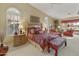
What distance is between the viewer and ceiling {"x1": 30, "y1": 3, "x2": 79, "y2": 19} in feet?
6.54

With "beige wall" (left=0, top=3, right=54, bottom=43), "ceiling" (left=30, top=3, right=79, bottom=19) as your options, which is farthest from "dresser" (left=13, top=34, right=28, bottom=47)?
"ceiling" (left=30, top=3, right=79, bottom=19)

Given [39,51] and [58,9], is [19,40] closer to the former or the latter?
[39,51]

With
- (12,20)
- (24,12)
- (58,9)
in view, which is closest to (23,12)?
(24,12)

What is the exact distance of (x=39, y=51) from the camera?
6.62ft

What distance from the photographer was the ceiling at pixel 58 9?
6.54ft

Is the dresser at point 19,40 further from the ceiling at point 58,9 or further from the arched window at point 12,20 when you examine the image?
the ceiling at point 58,9

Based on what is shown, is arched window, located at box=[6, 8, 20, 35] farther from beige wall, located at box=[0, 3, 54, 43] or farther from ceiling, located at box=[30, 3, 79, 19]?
ceiling, located at box=[30, 3, 79, 19]

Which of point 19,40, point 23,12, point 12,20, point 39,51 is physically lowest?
point 39,51

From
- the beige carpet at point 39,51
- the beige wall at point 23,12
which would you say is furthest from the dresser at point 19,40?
the beige wall at point 23,12

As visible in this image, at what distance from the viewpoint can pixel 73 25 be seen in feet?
6.57

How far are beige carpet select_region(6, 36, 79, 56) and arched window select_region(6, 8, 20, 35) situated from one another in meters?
0.27

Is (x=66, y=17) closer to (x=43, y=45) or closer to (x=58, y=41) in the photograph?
(x=58, y=41)

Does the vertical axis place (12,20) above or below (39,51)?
above

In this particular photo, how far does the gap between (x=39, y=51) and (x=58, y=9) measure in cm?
76
